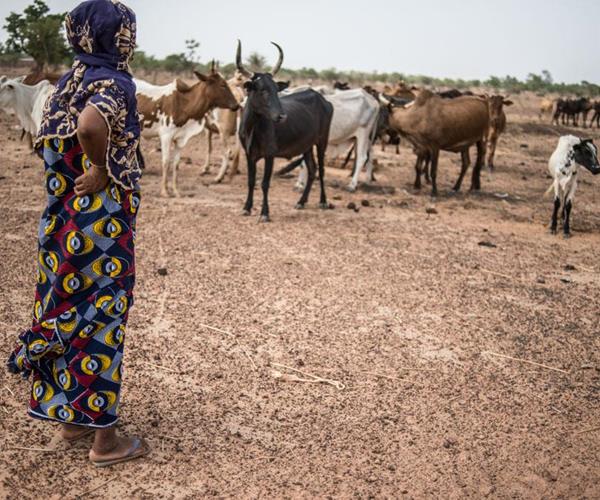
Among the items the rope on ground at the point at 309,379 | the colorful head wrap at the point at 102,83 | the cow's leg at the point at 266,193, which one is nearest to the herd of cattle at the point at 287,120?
the cow's leg at the point at 266,193

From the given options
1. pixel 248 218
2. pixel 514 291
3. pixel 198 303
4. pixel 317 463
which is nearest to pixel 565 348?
pixel 514 291

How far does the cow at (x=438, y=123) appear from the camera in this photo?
11.4 m

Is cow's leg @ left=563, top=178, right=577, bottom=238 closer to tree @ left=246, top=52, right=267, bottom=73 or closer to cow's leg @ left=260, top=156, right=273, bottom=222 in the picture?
cow's leg @ left=260, top=156, right=273, bottom=222

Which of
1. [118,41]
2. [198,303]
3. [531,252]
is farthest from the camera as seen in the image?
[531,252]

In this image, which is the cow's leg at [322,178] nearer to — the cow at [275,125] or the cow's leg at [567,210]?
the cow at [275,125]

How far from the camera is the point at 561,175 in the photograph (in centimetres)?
862

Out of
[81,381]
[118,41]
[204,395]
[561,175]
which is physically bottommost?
[204,395]

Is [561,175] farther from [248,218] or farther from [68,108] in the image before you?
[68,108]

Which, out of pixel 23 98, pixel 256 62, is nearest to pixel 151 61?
pixel 256 62

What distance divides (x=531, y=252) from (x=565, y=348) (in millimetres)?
3074

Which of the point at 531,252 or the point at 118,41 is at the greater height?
the point at 118,41

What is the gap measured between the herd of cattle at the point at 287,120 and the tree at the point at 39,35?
14349 millimetres

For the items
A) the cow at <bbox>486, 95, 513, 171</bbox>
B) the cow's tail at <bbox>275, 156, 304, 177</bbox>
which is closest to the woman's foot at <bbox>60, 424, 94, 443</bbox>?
the cow's tail at <bbox>275, 156, 304, 177</bbox>

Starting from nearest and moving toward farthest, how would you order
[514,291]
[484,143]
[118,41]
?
[118,41], [514,291], [484,143]
